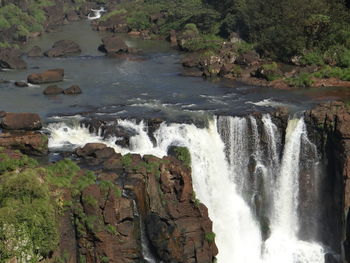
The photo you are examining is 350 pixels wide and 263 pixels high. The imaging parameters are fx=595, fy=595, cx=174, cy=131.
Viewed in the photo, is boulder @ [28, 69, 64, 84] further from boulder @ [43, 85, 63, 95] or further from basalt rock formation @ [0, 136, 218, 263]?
basalt rock formation @ [0, 136, 218, 263]

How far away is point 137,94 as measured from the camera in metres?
48.1

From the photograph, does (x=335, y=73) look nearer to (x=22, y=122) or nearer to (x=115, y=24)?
(x=22, y=122)

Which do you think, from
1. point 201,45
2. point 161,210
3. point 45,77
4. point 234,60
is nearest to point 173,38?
point 201,45

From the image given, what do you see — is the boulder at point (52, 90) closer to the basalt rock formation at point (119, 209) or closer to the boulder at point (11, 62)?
the boulder at point (11, 62)

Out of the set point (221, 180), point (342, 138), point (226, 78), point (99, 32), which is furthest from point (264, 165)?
point (99, 32)

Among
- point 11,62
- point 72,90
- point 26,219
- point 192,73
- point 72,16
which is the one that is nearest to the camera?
point 26,219

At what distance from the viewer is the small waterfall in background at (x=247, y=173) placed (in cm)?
3716

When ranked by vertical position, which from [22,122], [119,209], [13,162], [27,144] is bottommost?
[119,209]

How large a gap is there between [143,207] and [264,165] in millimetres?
10721

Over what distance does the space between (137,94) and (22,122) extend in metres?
11.8

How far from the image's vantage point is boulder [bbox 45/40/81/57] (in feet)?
219

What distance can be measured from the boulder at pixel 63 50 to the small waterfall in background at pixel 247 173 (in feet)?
95.0

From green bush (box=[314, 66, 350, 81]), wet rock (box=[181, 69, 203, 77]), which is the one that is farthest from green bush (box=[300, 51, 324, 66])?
wet rock (box=[181, 69, 203, 77])

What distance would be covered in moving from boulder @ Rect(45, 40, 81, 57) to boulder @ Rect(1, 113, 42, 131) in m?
28.4
